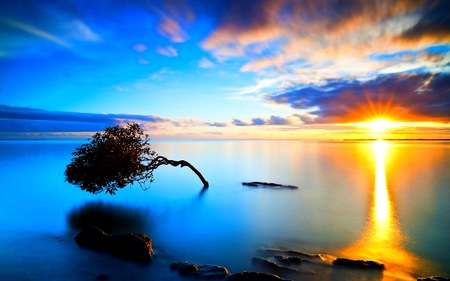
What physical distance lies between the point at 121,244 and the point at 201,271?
16.8ft

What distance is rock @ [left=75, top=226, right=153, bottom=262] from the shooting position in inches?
552

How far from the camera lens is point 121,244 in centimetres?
1466

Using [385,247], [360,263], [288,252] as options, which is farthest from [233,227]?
[385,247]

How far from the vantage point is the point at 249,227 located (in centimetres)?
2022

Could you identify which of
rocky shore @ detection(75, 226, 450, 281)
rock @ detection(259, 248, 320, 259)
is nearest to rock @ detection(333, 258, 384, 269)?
rocky shore @ detection(75, 226, 450, 281)

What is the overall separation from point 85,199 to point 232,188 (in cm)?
1802

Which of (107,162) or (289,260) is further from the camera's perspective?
(107,162)

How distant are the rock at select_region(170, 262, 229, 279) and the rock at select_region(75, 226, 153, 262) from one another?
6.75 feet

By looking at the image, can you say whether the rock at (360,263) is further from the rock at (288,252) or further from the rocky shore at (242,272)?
the rock at (288,252)

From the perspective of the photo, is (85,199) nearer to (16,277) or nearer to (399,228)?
(16,277)

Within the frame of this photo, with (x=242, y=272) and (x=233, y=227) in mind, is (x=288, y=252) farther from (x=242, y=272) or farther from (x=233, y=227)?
(x=233, y=227)

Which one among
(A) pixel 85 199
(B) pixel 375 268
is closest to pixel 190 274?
(B) pixel 375 268

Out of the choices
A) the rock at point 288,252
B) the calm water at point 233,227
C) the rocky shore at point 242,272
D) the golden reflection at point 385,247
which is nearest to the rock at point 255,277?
the rocky shore at point 242,272

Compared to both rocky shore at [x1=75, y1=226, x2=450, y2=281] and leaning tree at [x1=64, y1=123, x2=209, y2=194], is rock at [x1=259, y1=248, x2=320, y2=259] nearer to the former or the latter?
rocky shore at [x1=75, y1=226, x2=450, y2=281]
